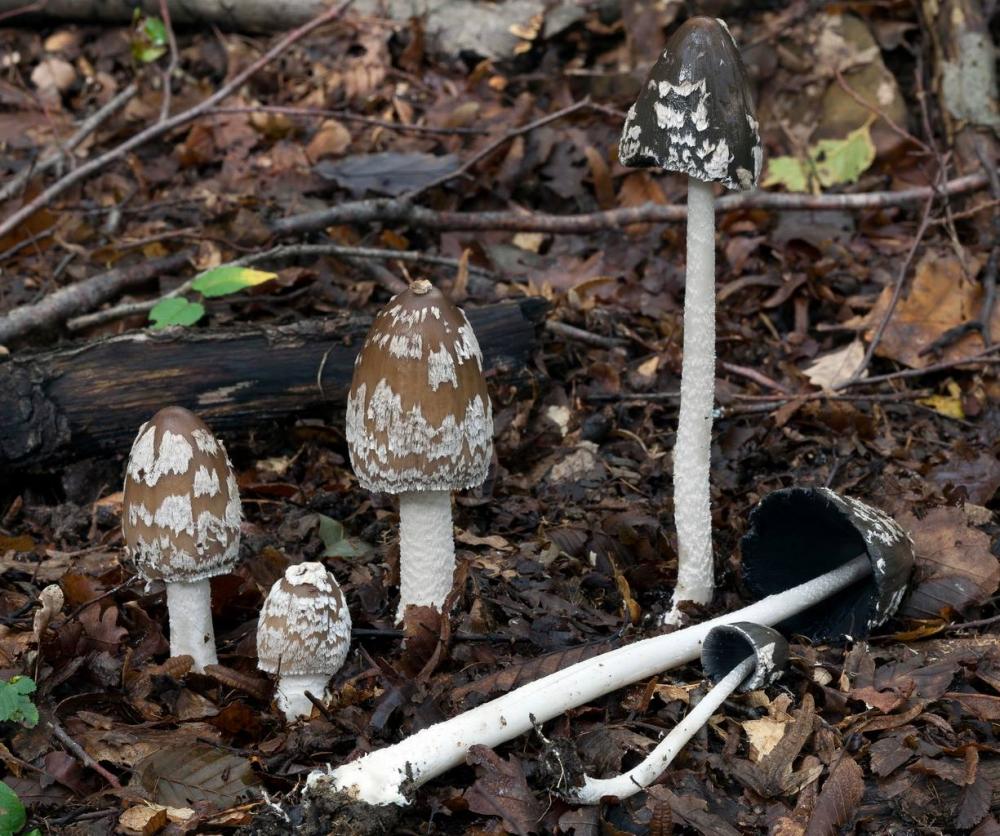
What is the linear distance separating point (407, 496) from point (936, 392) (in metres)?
3.95

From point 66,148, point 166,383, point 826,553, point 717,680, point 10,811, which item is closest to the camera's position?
point 10,811

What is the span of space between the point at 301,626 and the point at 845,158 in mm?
6520

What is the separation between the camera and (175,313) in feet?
20.4

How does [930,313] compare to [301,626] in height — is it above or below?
above

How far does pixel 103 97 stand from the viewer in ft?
32.9

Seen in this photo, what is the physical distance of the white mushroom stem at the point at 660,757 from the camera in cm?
391

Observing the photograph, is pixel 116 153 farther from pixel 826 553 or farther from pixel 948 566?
pixel 948 566

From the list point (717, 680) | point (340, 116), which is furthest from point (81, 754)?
point (340, 116)

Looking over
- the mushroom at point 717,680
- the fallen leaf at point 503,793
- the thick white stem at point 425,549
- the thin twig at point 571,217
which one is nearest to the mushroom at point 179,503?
the thick white stem at point 425,549

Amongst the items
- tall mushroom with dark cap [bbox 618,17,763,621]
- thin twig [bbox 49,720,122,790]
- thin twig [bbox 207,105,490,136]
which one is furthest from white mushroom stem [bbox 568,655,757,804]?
thin twig [bbox 207,105,490,136]

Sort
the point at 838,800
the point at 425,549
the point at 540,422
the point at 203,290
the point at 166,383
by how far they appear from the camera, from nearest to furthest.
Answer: the point at 838,800
the point at 425,549
the point at 166,383
the point at 203,290
the point at 540,422

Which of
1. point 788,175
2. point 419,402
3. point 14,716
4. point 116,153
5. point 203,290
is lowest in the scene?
point 14,716

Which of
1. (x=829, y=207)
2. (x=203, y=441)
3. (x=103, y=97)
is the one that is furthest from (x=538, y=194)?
(x=203, y=441)

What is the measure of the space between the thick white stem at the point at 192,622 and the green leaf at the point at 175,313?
1976mm
